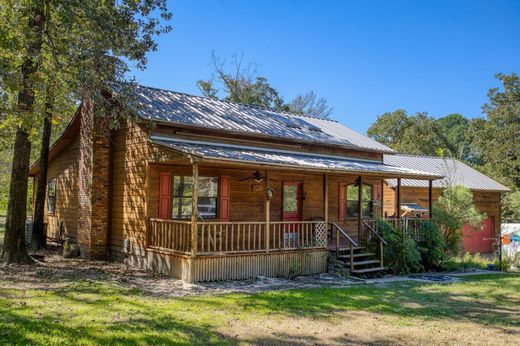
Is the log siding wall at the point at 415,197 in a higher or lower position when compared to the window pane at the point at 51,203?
higher

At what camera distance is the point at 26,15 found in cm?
1266

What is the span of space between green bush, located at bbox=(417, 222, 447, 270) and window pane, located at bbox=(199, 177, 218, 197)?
24.0 feet

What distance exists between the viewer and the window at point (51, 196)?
1950 centimetres

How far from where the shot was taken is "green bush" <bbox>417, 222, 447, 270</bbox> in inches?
647

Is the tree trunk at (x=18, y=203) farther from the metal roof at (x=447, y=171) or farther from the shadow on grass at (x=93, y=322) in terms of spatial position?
the metal roof at (x=447, y=171)

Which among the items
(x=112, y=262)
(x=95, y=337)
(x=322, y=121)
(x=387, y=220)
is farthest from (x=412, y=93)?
(x=95, y=337)

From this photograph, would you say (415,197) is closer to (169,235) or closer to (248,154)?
(248,154)

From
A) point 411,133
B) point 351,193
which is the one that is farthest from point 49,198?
point 411,133

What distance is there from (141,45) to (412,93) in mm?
54689

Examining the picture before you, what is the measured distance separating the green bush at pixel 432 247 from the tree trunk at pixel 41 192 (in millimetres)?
13706

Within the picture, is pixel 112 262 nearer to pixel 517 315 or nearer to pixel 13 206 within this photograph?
pixel 13 206

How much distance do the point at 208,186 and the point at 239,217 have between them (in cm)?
159

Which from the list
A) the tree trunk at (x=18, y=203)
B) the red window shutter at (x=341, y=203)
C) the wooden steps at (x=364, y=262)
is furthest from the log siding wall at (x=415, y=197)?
the tree trunk at (x=18, y=203)

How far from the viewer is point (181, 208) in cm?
1417
